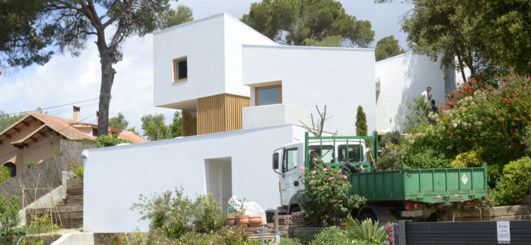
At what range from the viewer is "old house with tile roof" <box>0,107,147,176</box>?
4019 centimetres

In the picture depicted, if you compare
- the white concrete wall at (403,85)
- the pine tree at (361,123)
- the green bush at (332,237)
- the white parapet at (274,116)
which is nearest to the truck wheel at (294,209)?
the green bush at (332,237)

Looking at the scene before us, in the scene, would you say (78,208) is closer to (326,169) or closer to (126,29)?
(126,29)

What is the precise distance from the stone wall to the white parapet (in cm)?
953

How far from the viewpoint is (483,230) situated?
686 centimetres

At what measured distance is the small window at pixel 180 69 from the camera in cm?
2844

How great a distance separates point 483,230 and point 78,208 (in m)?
21.5

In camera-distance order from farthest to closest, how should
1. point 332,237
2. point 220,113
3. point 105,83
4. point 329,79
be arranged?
1. point 105,83
2. point 220,113
3. point 329,79
4. point 332,237

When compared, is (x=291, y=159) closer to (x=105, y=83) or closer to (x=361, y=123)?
(x=361, y=123)

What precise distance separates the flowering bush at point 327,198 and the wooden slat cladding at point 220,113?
42.7ft

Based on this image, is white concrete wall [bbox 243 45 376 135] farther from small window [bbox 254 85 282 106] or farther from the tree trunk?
the tree trunk

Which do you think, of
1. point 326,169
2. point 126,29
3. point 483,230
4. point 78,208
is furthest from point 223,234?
point 126,29

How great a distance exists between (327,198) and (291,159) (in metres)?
2.71

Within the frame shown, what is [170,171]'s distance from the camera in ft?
72.5

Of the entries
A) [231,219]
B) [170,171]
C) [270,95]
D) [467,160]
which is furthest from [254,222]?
[270,95]
